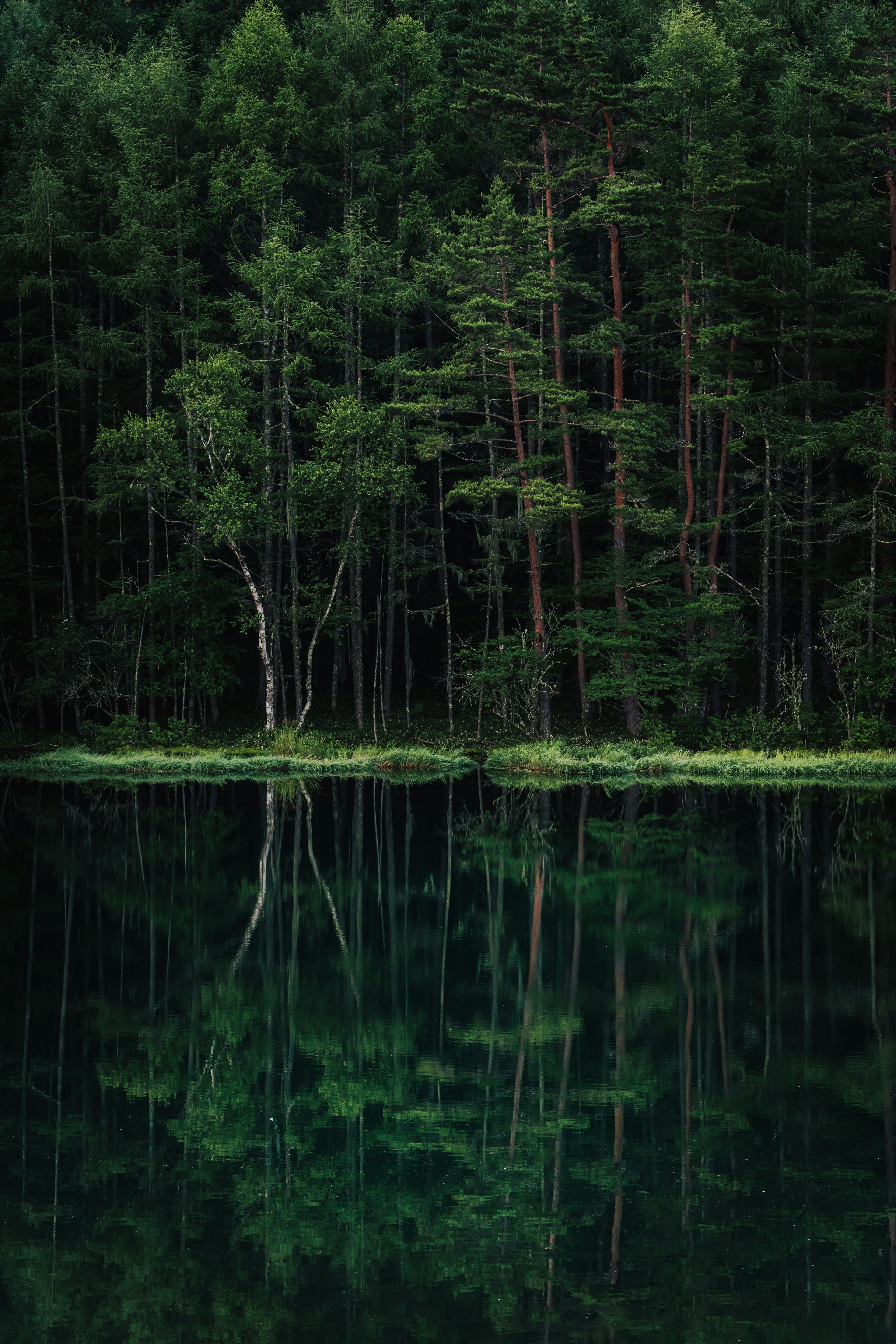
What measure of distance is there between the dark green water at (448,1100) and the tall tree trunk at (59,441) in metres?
19.7

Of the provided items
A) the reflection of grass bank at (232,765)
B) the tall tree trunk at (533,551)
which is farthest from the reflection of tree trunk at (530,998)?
the tall tree trunk at (533,551)

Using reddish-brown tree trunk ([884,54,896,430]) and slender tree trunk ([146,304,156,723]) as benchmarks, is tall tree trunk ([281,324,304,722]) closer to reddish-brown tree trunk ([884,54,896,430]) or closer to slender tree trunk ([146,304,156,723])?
slender tree trunk ([146,304,156,723])

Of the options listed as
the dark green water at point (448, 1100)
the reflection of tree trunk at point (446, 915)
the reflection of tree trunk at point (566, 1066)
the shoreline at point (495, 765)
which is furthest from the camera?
the shoreline at point (495, 765)

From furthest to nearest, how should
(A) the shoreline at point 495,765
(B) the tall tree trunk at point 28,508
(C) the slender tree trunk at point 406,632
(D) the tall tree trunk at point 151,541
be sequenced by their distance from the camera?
1. (B) the tall tree trunk at point 28,508
2. (C) the slender tree trunk at point 406,632
3. (D) the tall tree trunk at point 151,541
4. (A) the shoreline at point 495,765

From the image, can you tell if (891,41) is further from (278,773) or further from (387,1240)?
(387,1240)

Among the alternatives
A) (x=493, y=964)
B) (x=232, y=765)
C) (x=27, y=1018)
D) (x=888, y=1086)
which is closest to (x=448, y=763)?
(x=232, y=765)

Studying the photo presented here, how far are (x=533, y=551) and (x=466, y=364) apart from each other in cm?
458

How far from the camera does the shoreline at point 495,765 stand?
94.6ft

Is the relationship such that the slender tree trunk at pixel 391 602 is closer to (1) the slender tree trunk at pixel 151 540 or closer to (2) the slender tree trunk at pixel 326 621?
(2) the slender tree trunk at pixel 326 621

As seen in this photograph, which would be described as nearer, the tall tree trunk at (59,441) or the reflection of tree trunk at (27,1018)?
the reflection of tree trunk at (27,1018)

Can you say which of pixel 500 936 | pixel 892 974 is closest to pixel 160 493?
pixel 500 936

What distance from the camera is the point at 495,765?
30.9 meters

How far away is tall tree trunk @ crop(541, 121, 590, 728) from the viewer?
33.7 meters

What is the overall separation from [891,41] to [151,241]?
58.7ft
